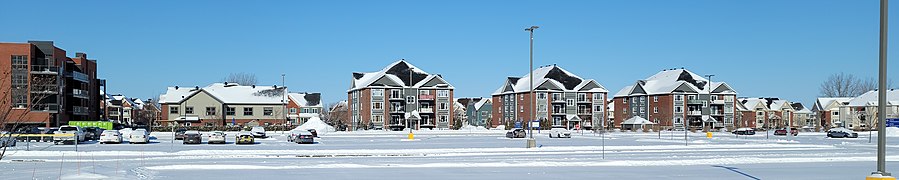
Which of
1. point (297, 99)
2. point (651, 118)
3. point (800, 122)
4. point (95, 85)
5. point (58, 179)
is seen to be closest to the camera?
point (58, 179)

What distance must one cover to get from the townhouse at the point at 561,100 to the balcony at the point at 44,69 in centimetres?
5933

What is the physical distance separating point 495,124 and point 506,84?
7.94 metres

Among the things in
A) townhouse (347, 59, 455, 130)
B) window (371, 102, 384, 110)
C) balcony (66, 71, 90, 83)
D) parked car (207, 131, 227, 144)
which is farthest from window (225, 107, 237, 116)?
parked car (207, 131, 227, 144)

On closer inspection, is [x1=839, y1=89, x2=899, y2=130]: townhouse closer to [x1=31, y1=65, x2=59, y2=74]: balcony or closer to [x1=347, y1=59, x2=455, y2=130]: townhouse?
[x1=347, y1=59, x2=455, y2=130]: townhouse

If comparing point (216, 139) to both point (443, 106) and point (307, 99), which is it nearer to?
point (443, 106)

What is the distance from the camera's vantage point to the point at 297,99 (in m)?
134

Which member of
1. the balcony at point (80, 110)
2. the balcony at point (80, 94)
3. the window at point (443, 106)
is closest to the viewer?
the balcony at point (80, 110)

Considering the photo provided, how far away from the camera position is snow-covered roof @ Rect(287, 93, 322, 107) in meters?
133

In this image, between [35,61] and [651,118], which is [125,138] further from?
[651,118]

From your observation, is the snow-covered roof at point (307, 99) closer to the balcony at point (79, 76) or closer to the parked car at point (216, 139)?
the balcony at point (79, 76)

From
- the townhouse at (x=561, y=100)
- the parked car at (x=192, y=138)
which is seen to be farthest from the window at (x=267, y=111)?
the parked car at (x=192, y=138)

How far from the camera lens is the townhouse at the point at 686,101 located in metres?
117

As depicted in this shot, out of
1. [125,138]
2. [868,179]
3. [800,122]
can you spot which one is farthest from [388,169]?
[800,122]

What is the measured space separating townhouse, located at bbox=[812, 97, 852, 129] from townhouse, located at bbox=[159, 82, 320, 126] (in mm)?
97005
